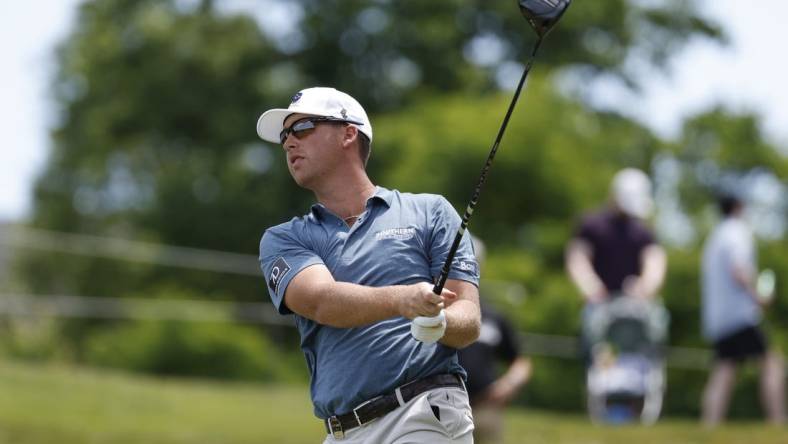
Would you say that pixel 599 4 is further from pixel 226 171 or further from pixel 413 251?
pixel 413 251

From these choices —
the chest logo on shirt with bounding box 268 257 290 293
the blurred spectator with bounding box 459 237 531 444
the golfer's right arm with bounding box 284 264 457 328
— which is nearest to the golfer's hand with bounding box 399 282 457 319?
the golfer's right arm with bounding box 284 264 457 328

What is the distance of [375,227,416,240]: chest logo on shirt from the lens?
15.4 feet

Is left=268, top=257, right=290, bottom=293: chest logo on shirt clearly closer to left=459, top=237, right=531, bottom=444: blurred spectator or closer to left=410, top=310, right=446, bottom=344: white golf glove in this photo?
left=410, top=310, right=446, bottom=344: white golf glove

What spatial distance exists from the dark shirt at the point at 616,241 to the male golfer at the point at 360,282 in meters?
7.07

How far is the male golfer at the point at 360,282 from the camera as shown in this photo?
4598 millimetres

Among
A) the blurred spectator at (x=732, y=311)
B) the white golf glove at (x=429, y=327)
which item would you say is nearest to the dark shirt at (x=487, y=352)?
the blurred spectator at (x=732, y=311)

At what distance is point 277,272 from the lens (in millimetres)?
4727

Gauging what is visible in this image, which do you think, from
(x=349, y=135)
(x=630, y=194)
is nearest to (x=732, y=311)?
(x=630, y=194)

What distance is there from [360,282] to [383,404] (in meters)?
0.39

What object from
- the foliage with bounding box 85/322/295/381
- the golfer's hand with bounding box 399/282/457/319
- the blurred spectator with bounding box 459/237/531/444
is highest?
the golfer's hand with bounding box 399/282/457/319

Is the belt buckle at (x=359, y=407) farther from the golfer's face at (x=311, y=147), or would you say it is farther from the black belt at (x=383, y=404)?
the golfer's face at (x=311, y=147)

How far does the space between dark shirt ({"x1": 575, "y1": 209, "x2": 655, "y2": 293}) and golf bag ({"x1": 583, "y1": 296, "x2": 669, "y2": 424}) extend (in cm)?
25

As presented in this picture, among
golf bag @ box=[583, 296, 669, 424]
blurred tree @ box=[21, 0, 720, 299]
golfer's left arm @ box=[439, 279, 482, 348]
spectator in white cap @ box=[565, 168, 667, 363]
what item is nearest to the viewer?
golfer's left arm @ box=[439, 279, 482, 348]

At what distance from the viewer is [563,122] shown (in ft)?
88.4
